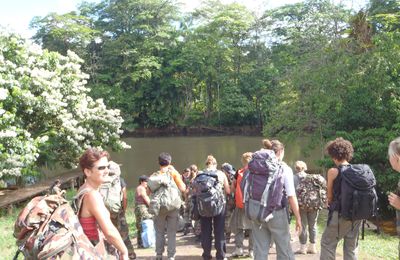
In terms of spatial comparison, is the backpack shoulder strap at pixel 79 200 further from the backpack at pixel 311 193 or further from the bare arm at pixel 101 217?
the backpack at pixel 311 193

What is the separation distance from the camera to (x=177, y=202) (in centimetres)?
480

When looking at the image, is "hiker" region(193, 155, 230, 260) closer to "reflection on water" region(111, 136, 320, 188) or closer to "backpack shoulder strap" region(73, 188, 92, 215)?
"backpack shoulder strap" region(73, 188, 92, 215)

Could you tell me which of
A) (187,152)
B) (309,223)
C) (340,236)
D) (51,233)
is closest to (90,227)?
(51,233)

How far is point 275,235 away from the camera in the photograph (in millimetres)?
3834

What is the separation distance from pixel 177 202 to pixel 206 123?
3537 centimetres

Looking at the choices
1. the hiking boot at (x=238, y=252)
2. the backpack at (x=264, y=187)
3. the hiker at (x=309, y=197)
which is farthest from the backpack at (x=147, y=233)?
the backpack at (x=264, y=187)

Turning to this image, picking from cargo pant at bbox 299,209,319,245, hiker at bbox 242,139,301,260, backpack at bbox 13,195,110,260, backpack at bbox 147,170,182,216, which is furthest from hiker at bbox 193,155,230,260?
backpack at bbox 13,195,110,260

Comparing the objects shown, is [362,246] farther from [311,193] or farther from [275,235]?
[275,235]

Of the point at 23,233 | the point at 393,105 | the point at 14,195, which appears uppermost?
the point at 393,105

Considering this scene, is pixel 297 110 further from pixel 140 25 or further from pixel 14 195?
pixel 140 25

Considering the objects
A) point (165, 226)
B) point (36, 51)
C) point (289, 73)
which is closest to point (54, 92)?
point (36, 51)

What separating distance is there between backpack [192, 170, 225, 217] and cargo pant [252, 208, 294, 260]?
2.71 feet

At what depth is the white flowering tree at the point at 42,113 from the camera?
32.0 feet

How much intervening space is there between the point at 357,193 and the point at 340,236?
1.74 feet
